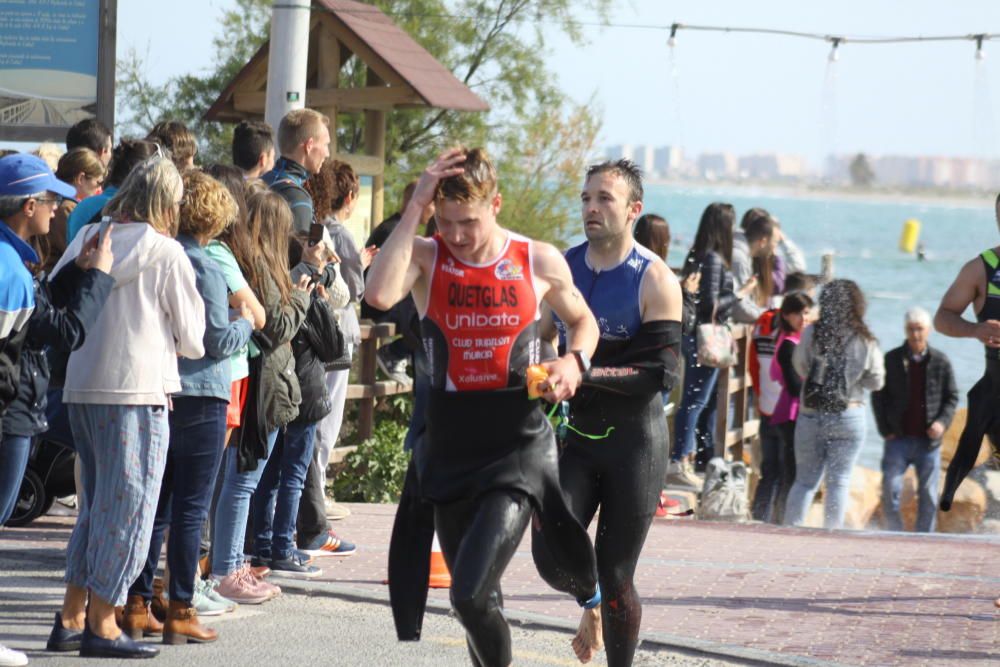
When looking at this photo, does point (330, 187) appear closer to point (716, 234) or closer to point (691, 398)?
point (716, 234)

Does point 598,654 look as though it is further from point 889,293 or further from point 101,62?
point 889,293

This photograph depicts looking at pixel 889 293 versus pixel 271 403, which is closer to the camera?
pixel 271 403

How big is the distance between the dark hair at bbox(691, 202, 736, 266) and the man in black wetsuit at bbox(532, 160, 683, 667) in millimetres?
5784

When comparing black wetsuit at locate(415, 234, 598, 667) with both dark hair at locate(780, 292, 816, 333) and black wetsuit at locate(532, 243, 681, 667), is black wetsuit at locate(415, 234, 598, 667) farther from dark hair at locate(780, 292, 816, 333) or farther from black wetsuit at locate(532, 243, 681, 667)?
dark hair at locate(780, 292, 816, 333)

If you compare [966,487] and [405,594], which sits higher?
[405,594]

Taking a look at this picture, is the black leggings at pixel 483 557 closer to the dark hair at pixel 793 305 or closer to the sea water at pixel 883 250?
the dark hair at pixel 793 305

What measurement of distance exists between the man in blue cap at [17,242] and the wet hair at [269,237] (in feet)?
2.97

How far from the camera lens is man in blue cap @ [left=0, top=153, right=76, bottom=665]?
5.56m

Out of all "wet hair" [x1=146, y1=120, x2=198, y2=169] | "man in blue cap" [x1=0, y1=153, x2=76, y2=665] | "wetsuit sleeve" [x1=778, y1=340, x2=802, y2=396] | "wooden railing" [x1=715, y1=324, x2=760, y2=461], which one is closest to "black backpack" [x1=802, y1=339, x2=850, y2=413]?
"wetsuit sleeve" [x1=778, y1=340, x2=802, y2=396]

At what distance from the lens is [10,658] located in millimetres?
5820

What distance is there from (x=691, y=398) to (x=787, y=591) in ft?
14.8

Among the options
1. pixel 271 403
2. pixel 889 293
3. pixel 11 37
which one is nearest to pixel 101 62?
pixel 11 37

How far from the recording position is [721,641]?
6777 mm

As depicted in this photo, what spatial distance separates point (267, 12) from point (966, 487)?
1195 cm
